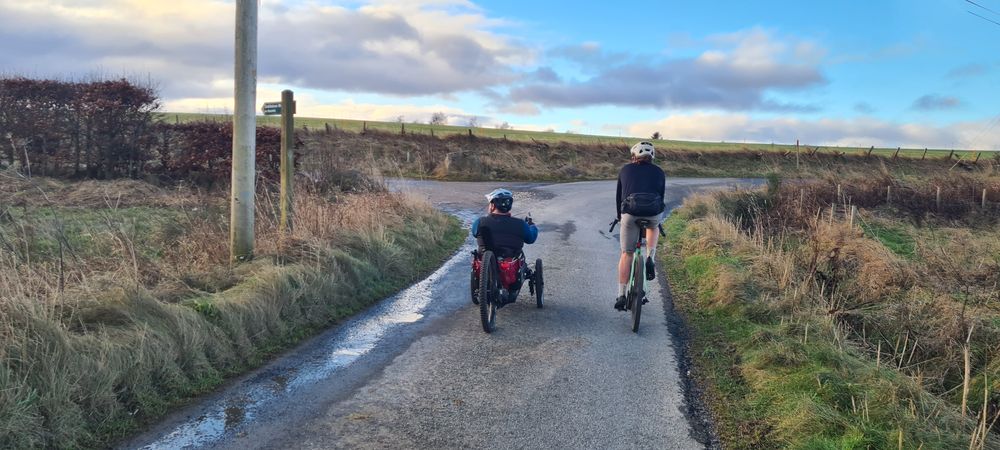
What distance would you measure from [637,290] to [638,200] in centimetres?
96

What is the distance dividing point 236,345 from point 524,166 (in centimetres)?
2832

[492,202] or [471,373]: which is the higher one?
[492,202]

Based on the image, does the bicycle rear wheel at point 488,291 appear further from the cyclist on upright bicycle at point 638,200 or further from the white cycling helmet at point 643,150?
the white cycling helmet at point 643,150

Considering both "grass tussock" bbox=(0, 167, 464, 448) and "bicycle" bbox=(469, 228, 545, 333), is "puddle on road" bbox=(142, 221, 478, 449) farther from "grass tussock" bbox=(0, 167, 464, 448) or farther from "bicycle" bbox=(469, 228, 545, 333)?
"bicycle" bbox=(469, 228, 545, 333)

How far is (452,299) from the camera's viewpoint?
853 centimetres

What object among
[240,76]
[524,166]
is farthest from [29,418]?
[524,166]

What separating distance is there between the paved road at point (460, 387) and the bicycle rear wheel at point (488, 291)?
0.50 feet

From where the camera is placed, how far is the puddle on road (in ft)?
14.4

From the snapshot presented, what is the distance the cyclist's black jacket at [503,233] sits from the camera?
7.41 metres

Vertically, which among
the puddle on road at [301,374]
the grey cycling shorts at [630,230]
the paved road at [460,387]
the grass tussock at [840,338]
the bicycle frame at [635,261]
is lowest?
the puddle on road at [301,374]

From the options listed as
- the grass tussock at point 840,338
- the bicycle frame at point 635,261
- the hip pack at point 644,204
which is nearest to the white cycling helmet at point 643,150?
the hip pack at point 644,204

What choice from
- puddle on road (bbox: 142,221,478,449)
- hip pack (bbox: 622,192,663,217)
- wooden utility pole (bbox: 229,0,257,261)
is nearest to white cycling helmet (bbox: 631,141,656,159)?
hip pack (bbox: 622,192,663,217)

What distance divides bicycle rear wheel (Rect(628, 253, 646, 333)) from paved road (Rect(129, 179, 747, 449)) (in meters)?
0.18

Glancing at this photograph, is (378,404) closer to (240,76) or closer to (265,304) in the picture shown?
(265,304)
